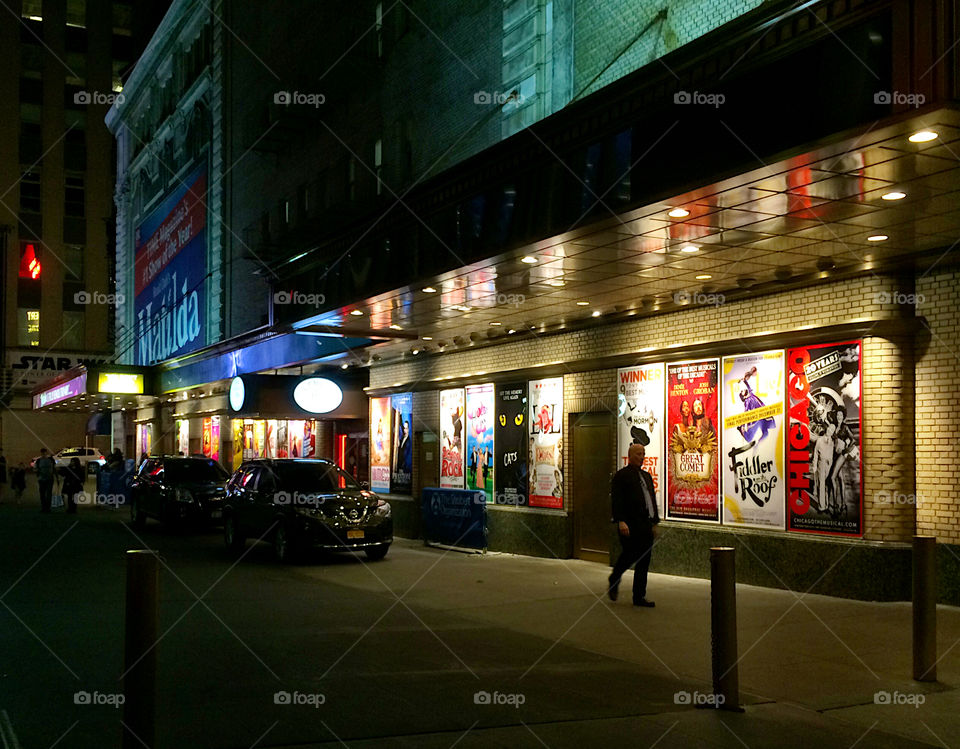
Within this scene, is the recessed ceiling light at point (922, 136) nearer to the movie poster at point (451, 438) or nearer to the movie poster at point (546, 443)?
the movie poster at point (546, 443)

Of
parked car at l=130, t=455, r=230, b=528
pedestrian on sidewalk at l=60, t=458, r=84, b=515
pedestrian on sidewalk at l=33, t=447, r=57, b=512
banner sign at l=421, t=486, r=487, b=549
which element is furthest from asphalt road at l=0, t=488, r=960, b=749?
pedestrian on sidewalk at l=33, t=447, r=57, b=512

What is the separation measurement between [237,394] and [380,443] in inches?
161

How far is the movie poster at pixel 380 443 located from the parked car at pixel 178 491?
3.49 metres

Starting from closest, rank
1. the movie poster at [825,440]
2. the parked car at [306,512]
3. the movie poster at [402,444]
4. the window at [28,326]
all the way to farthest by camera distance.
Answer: the movie poster at [825,440] < the parked car at [306,512] < the movie poster at [402,444] < the window at [28,326]

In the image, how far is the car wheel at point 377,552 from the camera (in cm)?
1730

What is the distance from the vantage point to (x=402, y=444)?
74.4 feet

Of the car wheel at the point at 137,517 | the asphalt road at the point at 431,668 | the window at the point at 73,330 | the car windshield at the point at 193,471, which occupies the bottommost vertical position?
the car wheel at the point at 137,517

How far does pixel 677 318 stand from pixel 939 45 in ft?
27.7

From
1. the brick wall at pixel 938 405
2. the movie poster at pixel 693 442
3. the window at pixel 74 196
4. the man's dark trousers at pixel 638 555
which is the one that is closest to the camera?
the brick wall at pixel 938 405

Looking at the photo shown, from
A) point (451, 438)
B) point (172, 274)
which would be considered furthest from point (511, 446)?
point (172, 274)

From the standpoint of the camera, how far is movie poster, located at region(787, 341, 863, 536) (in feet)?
40.8

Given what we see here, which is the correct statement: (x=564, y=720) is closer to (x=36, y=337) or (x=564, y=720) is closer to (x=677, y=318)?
(x=677, y=318)

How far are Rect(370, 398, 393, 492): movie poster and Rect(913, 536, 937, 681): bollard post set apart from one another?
15.9m

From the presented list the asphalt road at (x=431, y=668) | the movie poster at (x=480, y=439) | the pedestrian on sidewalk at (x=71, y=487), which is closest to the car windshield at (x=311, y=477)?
the movie poster at (x=480, y=439)
